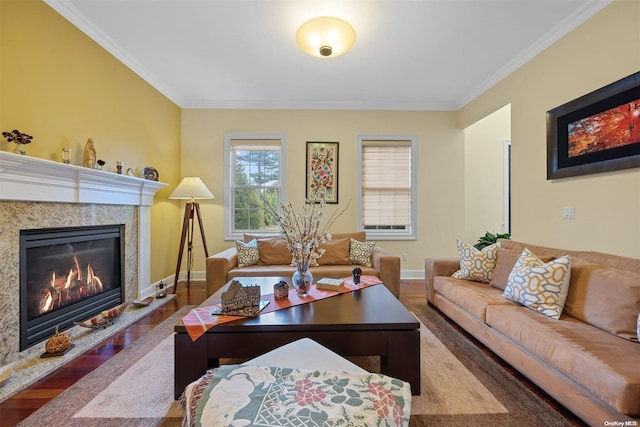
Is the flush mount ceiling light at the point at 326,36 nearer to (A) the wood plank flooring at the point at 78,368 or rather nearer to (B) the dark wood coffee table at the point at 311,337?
(B) the dark wood coffee table at the point at 311,337

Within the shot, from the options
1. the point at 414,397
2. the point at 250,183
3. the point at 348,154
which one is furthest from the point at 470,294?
the point at 250,183

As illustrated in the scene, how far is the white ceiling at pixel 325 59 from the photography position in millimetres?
2324

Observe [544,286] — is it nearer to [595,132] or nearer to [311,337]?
[595,132]

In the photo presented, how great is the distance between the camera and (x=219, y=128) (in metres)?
4.38

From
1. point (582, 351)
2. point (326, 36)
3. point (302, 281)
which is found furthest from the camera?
point (326, 36)

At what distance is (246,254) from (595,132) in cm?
350

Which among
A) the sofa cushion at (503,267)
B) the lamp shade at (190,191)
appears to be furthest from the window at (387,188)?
the lamp shade at (190,191)

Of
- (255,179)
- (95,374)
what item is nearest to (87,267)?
(95,374)

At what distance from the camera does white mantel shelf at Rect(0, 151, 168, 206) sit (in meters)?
1.86

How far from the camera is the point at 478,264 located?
2.71m

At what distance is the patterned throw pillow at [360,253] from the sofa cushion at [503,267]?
4.27ft

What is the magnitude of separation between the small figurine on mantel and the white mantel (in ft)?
0.29

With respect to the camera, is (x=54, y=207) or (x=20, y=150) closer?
(x=20, y=150)

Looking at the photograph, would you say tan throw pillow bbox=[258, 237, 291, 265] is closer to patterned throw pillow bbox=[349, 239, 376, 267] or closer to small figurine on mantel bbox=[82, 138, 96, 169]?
patterned throw pillow bbox=[349, 239, 376, 267]
